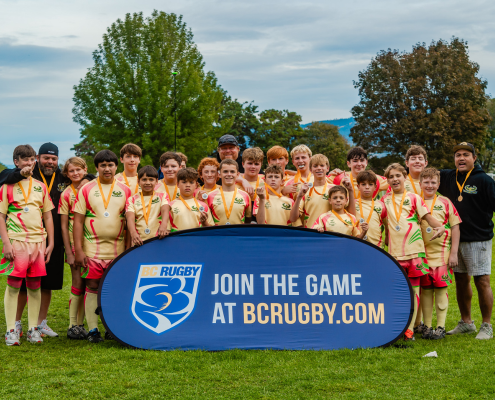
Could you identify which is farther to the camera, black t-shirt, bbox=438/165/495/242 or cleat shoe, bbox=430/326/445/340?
black t-shirt, bbox=438/165/495/242

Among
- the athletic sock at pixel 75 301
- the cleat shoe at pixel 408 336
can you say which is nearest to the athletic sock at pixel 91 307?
the athletic sock at pixel 75 301

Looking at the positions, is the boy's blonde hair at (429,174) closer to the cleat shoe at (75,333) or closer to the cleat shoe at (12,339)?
the cleat shoe at (75,333)

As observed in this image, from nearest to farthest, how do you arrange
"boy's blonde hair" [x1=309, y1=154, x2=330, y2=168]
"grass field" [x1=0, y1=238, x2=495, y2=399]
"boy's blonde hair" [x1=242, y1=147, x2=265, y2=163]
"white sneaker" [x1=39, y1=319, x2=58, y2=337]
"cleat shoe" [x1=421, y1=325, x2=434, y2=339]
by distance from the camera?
"grass field" [x1=0, y1=238, x2=495, y2=399] → "cleat shoe" [x1=421, y1=325, x2=434, y2=339] → "boy's blonde hair" [x1=309, y1=154, x2=330, y2=168] → "white sneaker" [x1=39, y1=319, x2=58, y2=337] → "boy's blonde hair" [x1=242, y1=147, x2=265, y2=163]

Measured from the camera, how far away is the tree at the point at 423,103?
38.5m

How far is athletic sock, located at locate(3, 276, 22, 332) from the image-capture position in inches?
216

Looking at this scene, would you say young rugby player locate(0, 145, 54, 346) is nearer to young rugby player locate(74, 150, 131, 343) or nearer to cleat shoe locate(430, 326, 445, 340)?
young rugby player locate(74, 150, 131, 343)

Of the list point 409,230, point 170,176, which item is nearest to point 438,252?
point 409,230

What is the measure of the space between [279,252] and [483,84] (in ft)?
140

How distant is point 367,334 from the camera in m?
5.10

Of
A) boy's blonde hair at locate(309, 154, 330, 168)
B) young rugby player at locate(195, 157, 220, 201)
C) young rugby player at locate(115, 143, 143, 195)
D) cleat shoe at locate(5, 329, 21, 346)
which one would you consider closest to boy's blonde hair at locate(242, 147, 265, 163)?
Result: young rugby player at locate(195, 157, 220, 201)

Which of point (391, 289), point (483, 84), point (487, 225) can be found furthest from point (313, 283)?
point (483, 84)

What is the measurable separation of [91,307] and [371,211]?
10.8 feet

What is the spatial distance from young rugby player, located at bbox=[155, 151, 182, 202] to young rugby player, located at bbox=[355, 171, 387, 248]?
7.06ft

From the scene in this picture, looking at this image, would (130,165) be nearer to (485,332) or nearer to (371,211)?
(371,211)
